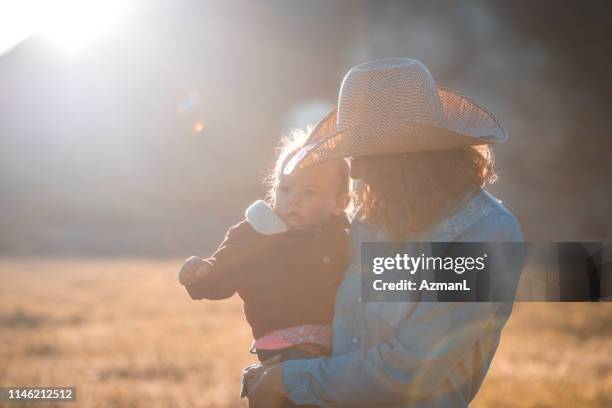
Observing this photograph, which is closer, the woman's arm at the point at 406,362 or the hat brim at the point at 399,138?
the woman's arm at the point at 406,362

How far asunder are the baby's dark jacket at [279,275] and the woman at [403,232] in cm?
19

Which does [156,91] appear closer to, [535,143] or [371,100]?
[535,143]

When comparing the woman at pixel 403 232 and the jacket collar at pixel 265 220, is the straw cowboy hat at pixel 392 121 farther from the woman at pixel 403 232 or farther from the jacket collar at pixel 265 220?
the jacket collar at pixel 265 220

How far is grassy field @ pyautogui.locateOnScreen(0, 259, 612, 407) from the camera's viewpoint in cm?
830

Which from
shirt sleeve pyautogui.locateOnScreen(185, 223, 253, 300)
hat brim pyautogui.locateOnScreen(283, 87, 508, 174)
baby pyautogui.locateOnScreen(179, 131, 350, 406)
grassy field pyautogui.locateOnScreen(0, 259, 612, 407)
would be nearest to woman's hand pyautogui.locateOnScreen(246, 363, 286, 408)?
baby pyautogui.locateOnScreen(179, 131, 350, 406)

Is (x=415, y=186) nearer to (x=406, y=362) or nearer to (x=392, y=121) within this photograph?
(x=392, y=121)

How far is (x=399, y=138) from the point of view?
238cm


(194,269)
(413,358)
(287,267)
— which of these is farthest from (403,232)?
(194,269)

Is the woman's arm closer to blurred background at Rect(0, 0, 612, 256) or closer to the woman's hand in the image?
the woman's hand

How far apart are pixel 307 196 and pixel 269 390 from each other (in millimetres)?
731

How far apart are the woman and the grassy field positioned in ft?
18.0

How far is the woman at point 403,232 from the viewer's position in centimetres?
221

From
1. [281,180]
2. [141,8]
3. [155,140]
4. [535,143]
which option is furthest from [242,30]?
[281,180]

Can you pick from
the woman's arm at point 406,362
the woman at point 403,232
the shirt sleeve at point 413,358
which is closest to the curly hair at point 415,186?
the woman at point 403,232
